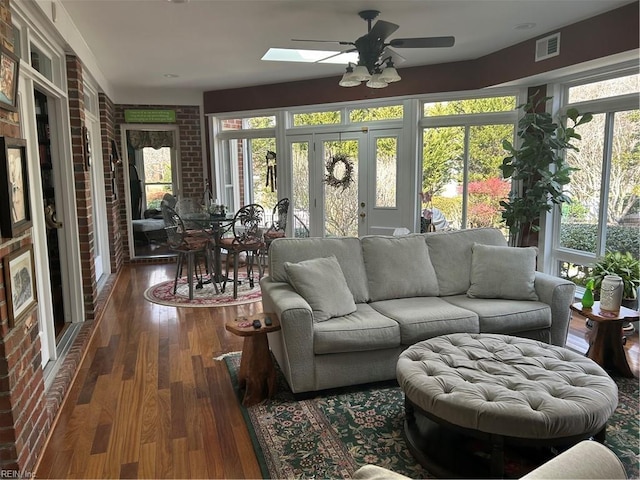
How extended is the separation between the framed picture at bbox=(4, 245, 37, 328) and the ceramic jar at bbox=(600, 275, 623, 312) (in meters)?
3.53

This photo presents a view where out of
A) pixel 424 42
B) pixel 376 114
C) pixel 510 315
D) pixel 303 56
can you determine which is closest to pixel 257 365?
pixel 510 315

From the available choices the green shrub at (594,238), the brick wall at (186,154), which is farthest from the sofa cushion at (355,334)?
the brick wall at (186,154)

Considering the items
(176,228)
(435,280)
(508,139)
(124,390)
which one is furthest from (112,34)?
(508,139)

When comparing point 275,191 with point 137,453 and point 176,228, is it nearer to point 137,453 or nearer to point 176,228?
point 176,228

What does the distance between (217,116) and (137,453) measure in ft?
18.9

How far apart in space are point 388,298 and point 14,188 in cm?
244

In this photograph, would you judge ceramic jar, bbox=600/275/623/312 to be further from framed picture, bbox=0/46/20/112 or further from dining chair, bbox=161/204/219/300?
dining chair, bbox=161/204/219/300

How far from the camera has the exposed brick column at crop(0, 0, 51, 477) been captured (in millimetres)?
2027

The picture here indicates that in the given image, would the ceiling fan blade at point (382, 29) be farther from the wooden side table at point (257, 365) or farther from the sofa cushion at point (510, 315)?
the wooden side table at point (257, 365)

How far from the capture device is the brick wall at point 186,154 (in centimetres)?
718

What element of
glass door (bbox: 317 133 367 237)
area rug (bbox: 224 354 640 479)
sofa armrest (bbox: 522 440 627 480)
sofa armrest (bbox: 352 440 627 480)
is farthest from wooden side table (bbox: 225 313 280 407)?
glass door (bbox: 317 133 367 237)

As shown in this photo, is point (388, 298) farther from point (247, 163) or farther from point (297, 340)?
point (247, 163)

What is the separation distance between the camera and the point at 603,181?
4484mm

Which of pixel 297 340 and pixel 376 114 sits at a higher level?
pixel 376 114
